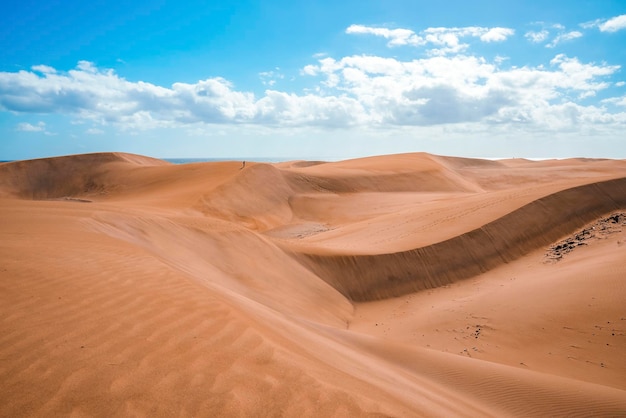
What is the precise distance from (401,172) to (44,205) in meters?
35.4

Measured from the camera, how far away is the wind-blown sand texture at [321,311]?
282cm

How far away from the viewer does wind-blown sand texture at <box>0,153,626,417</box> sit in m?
2.82

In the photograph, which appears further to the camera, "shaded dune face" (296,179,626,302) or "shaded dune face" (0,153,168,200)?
"shaded dune face" (0,153,168,200)

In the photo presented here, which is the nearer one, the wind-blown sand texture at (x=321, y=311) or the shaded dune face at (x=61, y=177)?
the wind-blown sand texture at (x=321, y=311)

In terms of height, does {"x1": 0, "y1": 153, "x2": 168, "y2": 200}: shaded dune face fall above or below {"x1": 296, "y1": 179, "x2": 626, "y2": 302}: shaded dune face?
above

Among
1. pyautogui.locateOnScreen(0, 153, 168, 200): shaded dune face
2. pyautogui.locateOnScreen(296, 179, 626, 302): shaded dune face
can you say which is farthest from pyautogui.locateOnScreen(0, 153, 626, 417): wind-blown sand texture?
pyautogui.locateOnScreen(0, 153, 168, 200): shaded dune face

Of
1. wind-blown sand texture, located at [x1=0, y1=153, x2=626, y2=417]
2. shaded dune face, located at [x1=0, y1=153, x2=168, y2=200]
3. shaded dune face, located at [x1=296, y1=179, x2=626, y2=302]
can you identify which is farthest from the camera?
shaded dune face, located at [x1=0, y1=153, x2=168, y2=200]

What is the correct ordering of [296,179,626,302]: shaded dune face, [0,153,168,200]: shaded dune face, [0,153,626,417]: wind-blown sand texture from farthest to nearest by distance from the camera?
1. [0,153,168,200]: shaded dune face
2. [296,179,626,302]: shaded dune face
3. [0,153,626,417]: wind-blown sand texture

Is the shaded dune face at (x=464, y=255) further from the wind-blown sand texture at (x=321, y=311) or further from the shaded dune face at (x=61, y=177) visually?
the shaded dune face at (x=61, y=177)

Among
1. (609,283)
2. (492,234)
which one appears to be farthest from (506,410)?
(492,234)

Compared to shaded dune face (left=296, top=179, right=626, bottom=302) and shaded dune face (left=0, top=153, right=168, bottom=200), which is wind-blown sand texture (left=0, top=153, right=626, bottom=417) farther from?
shaded dune face (left=0, top=153, right=168, bottom=200)

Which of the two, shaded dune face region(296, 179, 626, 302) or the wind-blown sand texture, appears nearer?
the wind-blown sand texture

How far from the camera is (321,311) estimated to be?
1042cm

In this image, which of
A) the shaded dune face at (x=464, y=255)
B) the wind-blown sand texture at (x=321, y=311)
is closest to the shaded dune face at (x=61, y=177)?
the wind-blown sand texture at (x=321, y=311)
